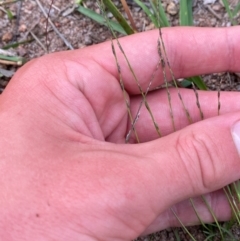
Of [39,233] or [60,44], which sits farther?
[60,44]

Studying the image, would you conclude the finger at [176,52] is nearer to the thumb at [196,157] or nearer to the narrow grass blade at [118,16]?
the narrow grass blade at [118,16]

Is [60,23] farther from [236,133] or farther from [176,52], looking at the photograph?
[236,133]

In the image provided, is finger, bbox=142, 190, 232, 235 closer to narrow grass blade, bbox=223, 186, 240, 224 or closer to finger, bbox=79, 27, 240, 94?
narrow grass blade, bbox=223, 186, 240, 224

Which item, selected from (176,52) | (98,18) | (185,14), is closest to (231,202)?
(176,52)

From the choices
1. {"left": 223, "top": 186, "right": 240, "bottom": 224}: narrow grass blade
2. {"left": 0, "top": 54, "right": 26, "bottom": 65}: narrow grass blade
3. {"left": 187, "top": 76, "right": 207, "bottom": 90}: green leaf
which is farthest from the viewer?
{"left": 0, "top": 54, "right": 26, "bottom": 65}: narrow grass blade

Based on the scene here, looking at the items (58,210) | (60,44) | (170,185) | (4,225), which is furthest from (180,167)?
(60,44)

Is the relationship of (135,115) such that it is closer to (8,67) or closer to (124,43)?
(124,43)

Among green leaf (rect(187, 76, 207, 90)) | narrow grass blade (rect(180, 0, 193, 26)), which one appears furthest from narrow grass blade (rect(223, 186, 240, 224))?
narrow grass blade (rect(180, 0, 193, 26))
